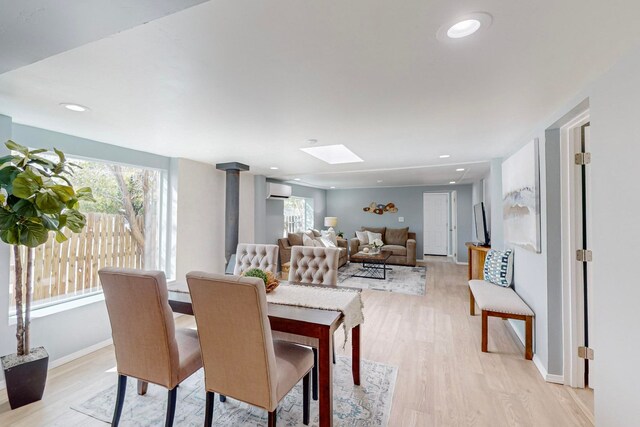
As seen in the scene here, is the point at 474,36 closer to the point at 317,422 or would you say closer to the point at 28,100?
the point at 317,422

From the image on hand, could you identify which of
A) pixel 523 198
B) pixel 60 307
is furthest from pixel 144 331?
pixel 523 198

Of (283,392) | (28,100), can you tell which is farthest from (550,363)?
(28,100)

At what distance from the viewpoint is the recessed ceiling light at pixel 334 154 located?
3557 mm

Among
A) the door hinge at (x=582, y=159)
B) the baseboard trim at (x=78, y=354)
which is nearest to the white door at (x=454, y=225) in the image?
the door hinge at (x=582, y=159)

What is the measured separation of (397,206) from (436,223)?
1.25 m

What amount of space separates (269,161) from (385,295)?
2.89m

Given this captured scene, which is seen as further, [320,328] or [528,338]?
[528,338]

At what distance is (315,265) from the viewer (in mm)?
2740

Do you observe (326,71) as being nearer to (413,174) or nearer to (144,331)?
(144,331)

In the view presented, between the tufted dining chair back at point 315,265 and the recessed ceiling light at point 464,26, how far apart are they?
1.90 metres

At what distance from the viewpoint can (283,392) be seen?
1.53 metres

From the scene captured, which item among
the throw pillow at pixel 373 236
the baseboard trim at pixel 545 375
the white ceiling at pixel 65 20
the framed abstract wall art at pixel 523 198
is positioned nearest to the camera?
the white ceiling at pixel 65 20

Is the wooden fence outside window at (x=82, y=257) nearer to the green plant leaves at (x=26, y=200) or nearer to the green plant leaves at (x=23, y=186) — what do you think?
the green plant leaves at (x=26, y=200)

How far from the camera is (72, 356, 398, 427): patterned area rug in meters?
1.81
